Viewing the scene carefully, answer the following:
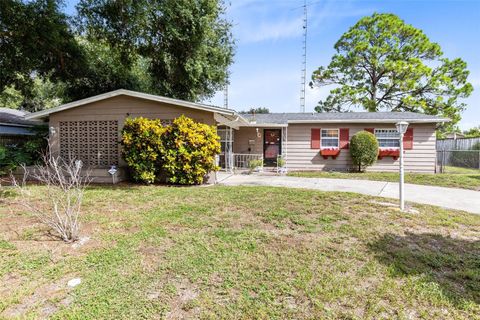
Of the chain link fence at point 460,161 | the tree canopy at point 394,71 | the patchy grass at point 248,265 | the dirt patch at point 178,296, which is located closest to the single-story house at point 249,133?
the chain link fence at point 460,161

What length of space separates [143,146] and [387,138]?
10631mm

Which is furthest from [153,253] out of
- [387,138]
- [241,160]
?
[387,138]

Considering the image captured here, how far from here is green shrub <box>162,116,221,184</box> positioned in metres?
7.93

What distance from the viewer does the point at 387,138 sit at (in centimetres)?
1231

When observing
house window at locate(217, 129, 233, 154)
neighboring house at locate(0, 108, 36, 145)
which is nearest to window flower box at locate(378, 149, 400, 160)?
house window at locate(217, 129, 233, 154)

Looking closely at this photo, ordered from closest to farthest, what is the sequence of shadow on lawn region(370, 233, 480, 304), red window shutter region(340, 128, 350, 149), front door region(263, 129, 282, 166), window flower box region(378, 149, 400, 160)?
shadow on lawn region(370, 233, 480, 304) → window flower box region(378, 149, 400, 160) → red window shutter region(340, 128, 350, 149) → front door region(263, 129, 282, 166)

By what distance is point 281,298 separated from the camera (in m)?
2.65

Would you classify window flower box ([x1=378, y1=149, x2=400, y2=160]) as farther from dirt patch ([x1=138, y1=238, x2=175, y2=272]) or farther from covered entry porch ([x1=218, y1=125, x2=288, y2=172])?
dirt patch ([x1=138, y1=238, x2=175, y2=272])

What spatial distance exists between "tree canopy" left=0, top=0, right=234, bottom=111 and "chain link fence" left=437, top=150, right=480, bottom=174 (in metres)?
11.9

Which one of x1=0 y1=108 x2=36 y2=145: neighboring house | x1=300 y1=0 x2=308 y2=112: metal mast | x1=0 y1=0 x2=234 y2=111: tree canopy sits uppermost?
x1=300 y1=0 x2=308 y2=112: metal mast

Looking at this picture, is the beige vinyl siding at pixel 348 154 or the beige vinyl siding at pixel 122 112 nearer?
the beige vinyl siding at pixel 122 112

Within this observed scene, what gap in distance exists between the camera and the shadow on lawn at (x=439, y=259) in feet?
9.30

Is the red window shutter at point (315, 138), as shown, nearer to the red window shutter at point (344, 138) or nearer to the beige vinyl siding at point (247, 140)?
the red window shutter at point (344, 138)

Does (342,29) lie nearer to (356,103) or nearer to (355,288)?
(356,103)
